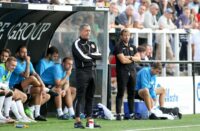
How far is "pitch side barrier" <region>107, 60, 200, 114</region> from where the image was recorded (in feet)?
66.9

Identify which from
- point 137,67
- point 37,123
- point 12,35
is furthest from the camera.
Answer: point 137,67

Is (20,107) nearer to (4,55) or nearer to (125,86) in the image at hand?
(4,55)

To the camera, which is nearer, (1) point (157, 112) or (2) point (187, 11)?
(1) point (157, 112)

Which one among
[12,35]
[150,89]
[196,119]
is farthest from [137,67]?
[12,35]

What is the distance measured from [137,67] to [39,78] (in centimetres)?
283

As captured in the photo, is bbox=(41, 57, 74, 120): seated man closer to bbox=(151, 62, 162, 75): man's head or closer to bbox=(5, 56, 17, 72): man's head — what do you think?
bbox=(5, 56, 17, 72): man's head

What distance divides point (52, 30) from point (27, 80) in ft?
6.34

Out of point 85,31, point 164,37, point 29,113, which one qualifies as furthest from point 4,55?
point 164,37

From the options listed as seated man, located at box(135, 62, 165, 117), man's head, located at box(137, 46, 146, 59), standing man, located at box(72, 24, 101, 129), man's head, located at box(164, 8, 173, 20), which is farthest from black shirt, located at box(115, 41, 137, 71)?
man's head, located at box(164, 8, 173, 20)

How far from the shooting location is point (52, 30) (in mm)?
19297

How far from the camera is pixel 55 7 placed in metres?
17.6

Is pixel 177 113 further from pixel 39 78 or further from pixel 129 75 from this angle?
pixel 39 78

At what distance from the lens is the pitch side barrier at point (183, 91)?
20.4m

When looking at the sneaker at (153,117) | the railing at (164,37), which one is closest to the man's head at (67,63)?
the sneaker at (153,117)
